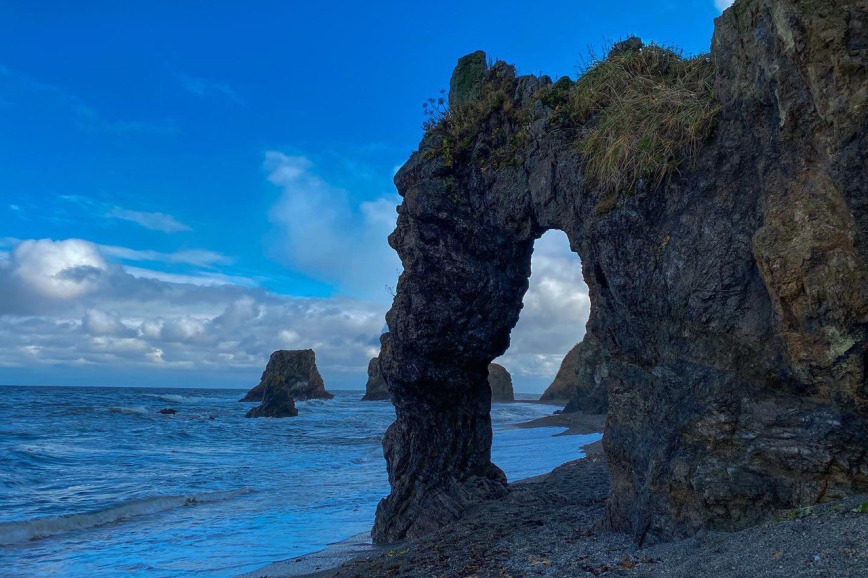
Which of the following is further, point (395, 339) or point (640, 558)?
point (395, 339)

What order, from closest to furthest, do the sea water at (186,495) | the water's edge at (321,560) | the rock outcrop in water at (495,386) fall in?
the water's edge at (321,560) → the sea water at (186,495) → the rock outcrop in water at (495,386)

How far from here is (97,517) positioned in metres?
14.8

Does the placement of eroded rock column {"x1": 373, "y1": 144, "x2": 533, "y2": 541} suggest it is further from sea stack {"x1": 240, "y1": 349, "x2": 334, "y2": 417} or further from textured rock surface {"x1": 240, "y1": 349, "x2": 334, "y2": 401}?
textured rock surface {"x1": 240, "y1": 349, "x2": 334, "y2": 401}

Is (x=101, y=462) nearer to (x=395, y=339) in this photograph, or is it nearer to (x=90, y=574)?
(x=90, y=574)

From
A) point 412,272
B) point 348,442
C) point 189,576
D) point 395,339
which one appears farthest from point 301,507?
point 348,442

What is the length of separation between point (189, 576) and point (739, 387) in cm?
869

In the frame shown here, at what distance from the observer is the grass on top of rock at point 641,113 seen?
670 cm

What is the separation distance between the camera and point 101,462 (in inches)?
932

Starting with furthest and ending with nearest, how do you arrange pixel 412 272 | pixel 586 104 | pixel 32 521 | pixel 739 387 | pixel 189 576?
pixel 32 521, pixel 412 272, pixel 189 576, pixel 586 104, pixel 739 387

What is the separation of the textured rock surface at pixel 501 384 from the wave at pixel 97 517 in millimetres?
80790

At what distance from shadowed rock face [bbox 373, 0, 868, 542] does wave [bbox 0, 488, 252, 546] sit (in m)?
12.3

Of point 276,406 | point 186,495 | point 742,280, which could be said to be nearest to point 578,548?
point 742,280

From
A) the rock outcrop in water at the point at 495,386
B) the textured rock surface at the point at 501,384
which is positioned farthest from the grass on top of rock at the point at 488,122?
the textured rock surface at the point at 501,384

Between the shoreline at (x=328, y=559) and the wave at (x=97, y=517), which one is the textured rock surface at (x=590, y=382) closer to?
the wave at (x=97, y=517)
